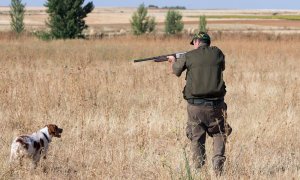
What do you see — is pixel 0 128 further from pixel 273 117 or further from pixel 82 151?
pixel 273 117

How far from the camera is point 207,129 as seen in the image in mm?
5582

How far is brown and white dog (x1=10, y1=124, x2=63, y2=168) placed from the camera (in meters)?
5.16

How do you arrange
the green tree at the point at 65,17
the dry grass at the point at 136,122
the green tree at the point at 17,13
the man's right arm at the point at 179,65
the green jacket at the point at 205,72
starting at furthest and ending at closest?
the green tree at the point at 17,13
the green tree at the point at 65,17
the dry grass at the point at 136,122
the man's right arm at the point at 179,65
the green jacket at the point at 205,72

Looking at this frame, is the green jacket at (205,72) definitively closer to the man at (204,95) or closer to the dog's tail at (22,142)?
the man at (204,95)

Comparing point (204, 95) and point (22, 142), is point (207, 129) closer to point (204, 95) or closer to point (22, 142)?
point (204, 95)

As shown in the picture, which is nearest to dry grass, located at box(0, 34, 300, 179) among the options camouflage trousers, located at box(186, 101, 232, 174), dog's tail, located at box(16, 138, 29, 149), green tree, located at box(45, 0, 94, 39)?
camouflage trousers, located at box(186, 101, 232, 174)

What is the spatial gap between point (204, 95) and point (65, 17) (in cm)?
2834

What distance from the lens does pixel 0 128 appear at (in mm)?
7586

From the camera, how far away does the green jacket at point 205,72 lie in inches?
211

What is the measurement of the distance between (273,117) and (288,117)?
257 millimetres

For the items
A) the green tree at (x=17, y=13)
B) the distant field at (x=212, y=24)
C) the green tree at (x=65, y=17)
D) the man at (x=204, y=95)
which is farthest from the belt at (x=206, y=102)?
the green tree at (x=17, y=13)

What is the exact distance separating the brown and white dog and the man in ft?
5.57

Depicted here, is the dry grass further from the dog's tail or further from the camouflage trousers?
the dog's tail

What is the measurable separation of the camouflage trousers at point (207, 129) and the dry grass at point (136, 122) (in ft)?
0.41
